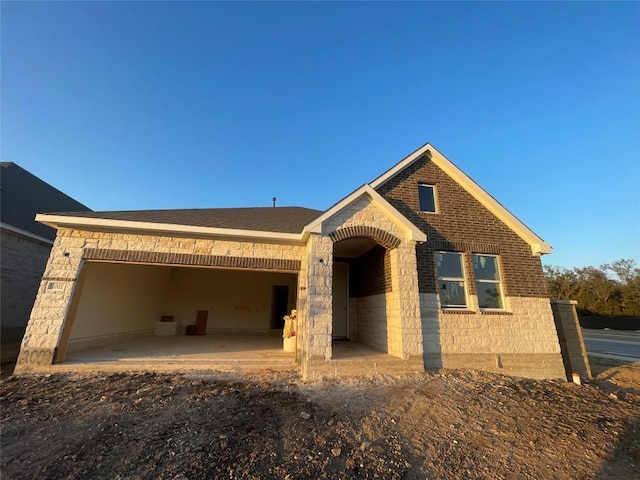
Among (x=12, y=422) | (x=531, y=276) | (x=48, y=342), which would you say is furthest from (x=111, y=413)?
(x=531, y=276)

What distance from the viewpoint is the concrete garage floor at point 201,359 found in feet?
20.9

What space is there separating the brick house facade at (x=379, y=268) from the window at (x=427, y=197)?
0.05 m

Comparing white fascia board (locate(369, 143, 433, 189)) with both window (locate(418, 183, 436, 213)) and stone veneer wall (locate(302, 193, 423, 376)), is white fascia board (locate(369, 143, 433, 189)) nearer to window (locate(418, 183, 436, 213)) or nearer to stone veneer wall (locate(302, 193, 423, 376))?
window (locate(418, 183, 436, 213))

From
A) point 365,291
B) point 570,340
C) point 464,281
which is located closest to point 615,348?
point 570,340

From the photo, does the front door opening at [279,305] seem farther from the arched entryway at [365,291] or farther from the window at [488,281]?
the window at [488,281]

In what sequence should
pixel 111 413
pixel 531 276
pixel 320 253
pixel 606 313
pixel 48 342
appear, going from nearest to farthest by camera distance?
pixel 111 413, pixel 48 342, pixel 320 253, pixel 531 276, pixel 606 313

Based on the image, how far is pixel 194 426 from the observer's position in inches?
153

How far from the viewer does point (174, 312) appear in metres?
12.5

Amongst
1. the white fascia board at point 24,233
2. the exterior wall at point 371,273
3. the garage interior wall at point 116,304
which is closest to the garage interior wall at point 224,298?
the garage interior wall at point 116,304

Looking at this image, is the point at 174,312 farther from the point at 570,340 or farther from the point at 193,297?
the point at 570,340

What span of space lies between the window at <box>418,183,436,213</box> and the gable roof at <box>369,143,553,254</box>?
91cm

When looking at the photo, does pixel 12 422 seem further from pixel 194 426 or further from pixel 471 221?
pixel 471 221

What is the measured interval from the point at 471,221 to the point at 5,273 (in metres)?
16.5

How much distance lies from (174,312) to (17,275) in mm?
5575
